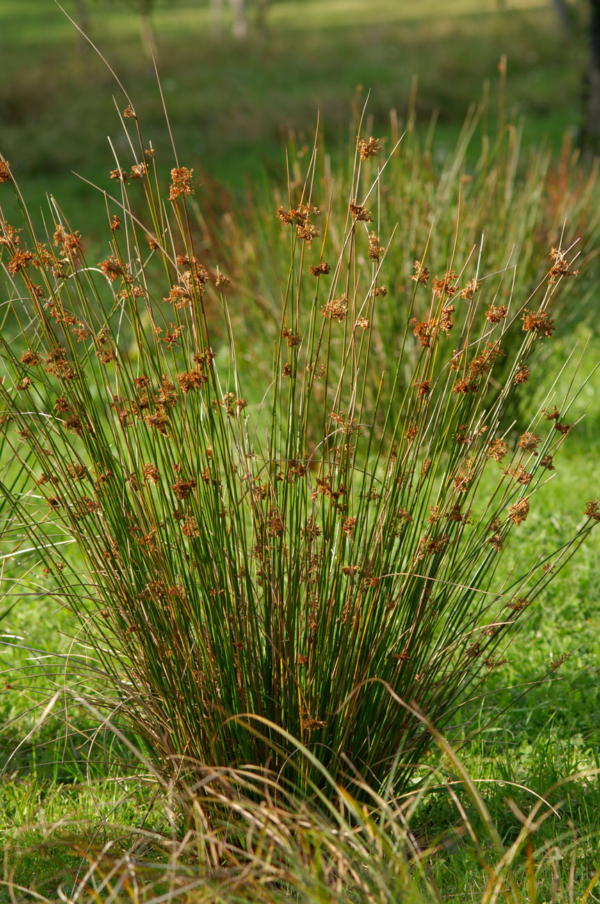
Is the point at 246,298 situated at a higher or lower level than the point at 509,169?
lower

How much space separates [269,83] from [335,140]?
5711 mm

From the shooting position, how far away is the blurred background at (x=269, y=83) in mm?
13430

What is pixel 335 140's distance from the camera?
14.5m

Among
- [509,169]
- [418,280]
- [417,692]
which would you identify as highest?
[418,280]

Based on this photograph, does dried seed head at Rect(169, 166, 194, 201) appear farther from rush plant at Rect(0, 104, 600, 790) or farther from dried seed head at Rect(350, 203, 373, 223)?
dried seed head at Rect(350, 203, 373, 223)

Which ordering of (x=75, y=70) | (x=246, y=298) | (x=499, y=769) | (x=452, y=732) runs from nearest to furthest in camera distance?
(x=499, y=769)
(x=452, y=732)
(x=246, y=298)
(x=75, y=70)

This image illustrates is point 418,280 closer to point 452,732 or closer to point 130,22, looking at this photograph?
point 452,732

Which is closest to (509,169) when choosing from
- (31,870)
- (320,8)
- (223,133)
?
(31,870)

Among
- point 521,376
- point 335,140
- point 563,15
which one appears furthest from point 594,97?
point 563,15

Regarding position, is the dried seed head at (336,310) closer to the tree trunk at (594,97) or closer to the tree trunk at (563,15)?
the tree trunk at (594,97)

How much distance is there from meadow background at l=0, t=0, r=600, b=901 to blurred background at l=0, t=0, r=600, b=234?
0.06 meters

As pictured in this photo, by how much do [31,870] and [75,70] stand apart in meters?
19.2

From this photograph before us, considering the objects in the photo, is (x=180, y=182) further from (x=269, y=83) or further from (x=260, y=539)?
(x=269, y=83)

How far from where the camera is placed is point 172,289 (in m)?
1.67
